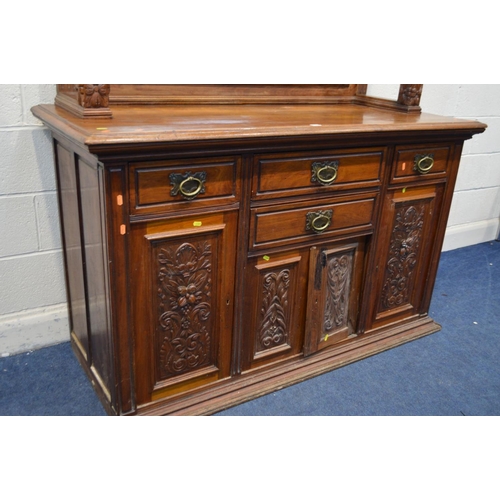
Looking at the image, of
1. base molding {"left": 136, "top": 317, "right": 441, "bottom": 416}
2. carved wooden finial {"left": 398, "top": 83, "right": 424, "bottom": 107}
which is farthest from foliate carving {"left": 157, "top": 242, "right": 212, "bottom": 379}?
carved wooden finial {"left": 398, "top": 83, "right": 424, "bottom": 107}

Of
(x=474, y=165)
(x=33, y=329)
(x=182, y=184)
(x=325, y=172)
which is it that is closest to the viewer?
(x=182, y=184)

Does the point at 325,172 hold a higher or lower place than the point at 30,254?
higher

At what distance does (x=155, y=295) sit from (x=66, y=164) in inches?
21.8

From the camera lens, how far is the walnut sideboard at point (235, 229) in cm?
147

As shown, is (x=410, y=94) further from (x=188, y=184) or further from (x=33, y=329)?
(x=33, y=329)

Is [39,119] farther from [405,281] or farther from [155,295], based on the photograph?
[405,281]

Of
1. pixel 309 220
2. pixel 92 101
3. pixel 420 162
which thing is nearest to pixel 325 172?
pixel 309 220

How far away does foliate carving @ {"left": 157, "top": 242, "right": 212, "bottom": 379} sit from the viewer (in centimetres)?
157

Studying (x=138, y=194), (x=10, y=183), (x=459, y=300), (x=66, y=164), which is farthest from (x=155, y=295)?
(x=459, y=300)

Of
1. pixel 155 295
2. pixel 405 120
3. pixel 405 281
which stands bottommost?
pixel 405 281

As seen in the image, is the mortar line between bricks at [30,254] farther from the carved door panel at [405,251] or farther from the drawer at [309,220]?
the carved door panel at [405,251]

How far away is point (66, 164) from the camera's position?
1.73m

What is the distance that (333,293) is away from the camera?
2.02 metres

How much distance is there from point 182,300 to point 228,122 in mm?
577
